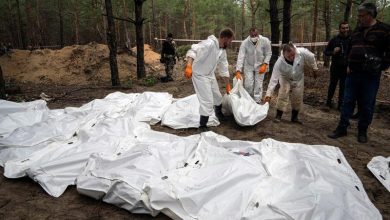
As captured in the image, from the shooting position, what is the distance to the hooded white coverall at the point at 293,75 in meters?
4.50

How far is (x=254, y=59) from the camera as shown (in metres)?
5.78

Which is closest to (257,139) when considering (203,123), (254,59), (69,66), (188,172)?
(203,123)

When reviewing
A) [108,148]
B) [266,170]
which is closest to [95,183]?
[108,148]

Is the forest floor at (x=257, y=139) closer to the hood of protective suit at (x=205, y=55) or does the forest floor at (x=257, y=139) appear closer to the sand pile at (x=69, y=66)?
the hood of protective suit at (x=205, y=55)

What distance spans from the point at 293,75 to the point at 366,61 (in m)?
Result: 1.04

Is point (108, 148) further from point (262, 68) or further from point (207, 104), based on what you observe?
point (262, 68)

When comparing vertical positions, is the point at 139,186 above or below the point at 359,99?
below

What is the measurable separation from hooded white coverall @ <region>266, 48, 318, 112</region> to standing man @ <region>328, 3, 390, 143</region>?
2.29ft

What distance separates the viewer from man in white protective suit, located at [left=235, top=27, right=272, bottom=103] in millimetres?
5637

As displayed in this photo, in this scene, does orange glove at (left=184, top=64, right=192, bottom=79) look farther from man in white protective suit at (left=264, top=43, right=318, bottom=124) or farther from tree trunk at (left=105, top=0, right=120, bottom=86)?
tree trunk at (left=105, top=0, right=120, bottom=86)

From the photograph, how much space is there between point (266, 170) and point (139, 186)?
3.55 ft

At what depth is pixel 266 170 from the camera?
2717 millimetres

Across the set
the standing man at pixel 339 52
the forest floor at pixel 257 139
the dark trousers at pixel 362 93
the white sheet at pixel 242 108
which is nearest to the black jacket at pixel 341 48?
the standing man at pixel 339 52

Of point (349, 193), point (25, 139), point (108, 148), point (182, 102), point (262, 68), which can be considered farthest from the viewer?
point (262, 68)
